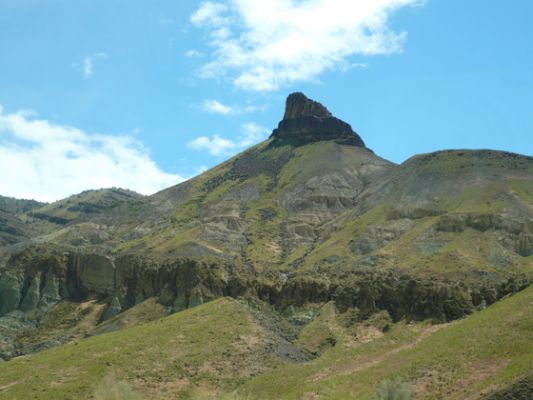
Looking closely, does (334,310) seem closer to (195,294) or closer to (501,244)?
(195,294)

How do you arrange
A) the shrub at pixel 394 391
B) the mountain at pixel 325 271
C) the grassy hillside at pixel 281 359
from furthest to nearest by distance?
the mountain at pixel 325 271, the grassy hillside at pixel 281 359, the shrub at pixel 394 391

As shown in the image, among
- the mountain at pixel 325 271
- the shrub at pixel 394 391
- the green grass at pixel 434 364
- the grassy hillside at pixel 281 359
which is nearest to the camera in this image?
the shrub at pixel 394 391

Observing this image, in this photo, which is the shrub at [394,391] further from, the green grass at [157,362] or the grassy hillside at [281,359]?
the green grass at [157,362]

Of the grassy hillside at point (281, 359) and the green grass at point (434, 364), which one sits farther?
the grassy hillside at point (281, 359)

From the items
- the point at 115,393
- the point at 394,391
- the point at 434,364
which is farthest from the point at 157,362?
the point at 394,391

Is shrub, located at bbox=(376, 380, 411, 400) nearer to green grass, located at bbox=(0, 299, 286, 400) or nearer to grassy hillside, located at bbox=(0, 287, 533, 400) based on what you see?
grassy hillside, located at bbox=(0, 287, 533, 400)

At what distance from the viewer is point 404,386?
4047 centimetres

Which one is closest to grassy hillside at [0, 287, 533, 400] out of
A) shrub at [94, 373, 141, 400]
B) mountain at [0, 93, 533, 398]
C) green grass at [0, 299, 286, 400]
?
green grass at [0, 299, 286, 400]

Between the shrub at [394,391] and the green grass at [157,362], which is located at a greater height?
the green grass at [157,362]

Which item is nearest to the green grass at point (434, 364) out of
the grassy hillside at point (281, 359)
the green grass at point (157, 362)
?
the grassy hillside at point (281, 359)

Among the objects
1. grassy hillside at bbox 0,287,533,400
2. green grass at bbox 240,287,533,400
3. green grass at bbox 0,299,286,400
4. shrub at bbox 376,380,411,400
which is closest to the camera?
shrub at bbox 376,380,411,400

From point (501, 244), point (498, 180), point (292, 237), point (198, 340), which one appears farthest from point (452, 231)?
point (198, 340)

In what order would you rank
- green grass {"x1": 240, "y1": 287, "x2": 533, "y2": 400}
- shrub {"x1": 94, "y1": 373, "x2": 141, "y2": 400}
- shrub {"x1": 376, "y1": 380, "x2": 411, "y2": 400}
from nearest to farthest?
shrub {"x1": 376, "y1": 380, "x2": 411, "y2": 400} → green grass {"x1": 240, "y1": 287, "x2": 533, "y2": 400} → shrub {"x1": 94, "y1": 373, "x2": 141, "y2": 400}

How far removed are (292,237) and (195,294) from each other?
356 feet
